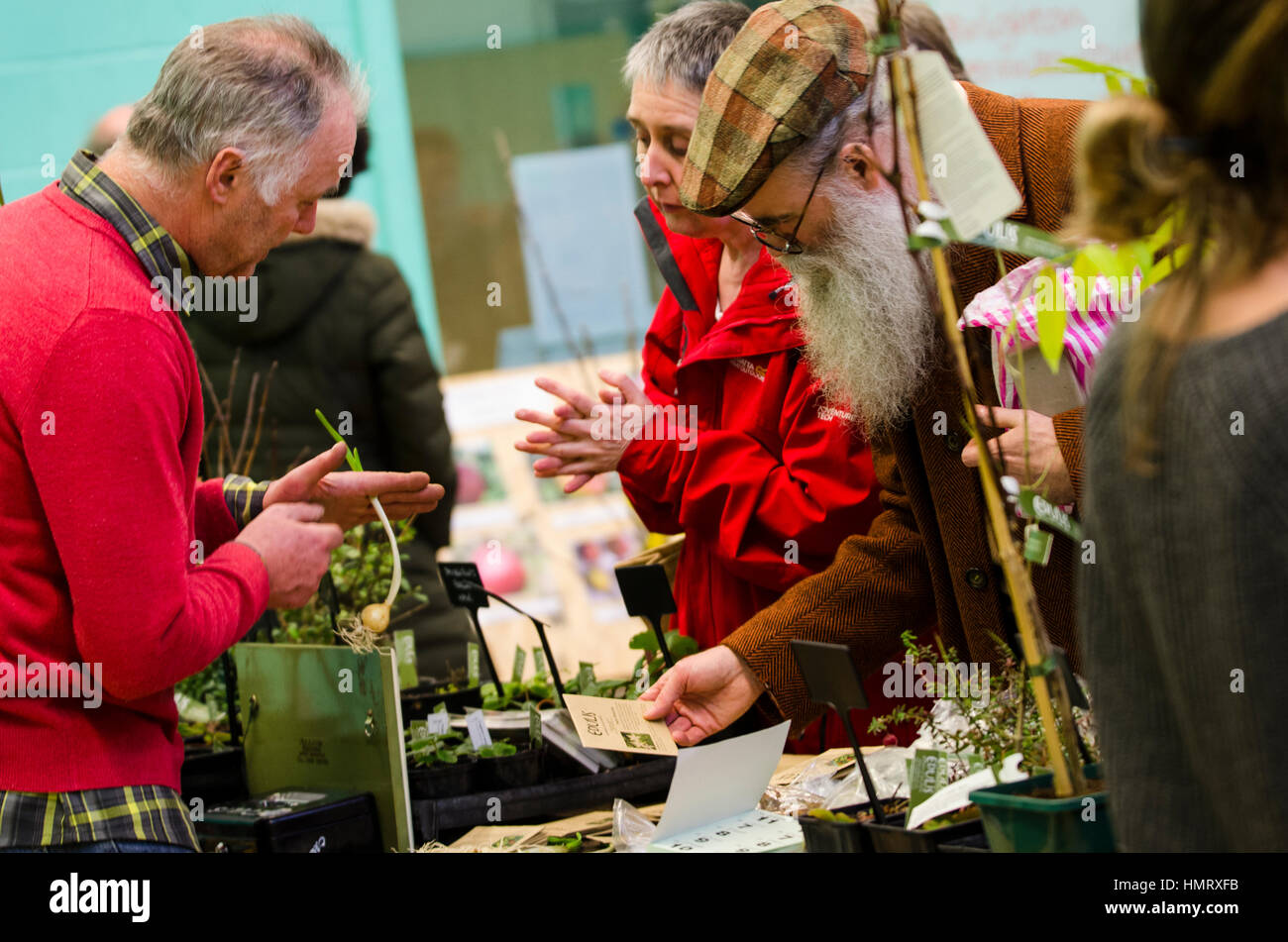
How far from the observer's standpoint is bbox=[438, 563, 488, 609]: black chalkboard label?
2.19 meters

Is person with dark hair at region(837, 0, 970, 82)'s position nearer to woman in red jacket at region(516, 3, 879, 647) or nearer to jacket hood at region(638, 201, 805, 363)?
woman in red jacket at region(516, 3, 879, 647)

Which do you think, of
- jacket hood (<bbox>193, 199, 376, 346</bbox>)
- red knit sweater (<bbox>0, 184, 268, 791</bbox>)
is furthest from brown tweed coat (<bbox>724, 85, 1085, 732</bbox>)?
jacket hood (<bbox>193, 199, 376, 346</bbox>)

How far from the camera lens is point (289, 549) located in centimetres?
162

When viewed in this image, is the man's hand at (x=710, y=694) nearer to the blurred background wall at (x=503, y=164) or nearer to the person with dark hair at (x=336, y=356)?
the person with dark hair at (x=336, y=356)

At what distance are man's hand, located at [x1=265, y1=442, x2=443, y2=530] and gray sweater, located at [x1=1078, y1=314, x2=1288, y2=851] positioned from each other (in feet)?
3.79

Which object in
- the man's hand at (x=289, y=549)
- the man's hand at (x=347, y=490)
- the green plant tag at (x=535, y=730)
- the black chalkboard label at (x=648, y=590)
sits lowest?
the green plant tag at (x=535, y=730)

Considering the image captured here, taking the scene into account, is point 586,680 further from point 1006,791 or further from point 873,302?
point 1006,791

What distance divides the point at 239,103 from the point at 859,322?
2.92ft

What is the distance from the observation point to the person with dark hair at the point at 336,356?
3.52m

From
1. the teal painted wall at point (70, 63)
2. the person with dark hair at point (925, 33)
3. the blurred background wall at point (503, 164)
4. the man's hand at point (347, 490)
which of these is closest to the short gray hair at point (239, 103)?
the man's hand at point (347, 490)

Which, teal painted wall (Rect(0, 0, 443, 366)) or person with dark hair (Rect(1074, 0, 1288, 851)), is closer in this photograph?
person with dark hair (Rect(1074, 0, 1288, 851))

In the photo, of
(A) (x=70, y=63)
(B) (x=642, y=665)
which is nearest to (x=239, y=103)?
(B) (x=642, y=665)

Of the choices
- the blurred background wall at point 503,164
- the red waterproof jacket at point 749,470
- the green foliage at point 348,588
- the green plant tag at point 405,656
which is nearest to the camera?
the red waterproof jacket at point 749,470

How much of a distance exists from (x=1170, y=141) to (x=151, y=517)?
104 cm
